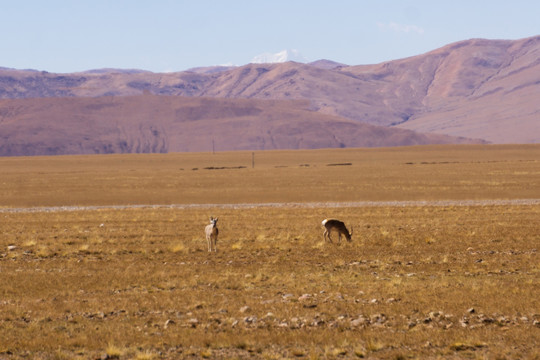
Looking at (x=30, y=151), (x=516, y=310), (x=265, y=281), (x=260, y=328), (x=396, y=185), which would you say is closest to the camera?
(x=260, y=328)

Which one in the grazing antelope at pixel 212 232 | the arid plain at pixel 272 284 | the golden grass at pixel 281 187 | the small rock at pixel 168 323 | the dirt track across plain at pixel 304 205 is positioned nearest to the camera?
the arid plain at pixel 272 284

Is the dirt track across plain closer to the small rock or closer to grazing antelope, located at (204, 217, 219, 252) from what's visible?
grazing antelope, located at (204, 217, 219, 252)

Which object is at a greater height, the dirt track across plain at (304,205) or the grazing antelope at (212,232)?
the grazing antelope at (212,232)

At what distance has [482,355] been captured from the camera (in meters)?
9.67

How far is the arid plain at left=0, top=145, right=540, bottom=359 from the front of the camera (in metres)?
10.4

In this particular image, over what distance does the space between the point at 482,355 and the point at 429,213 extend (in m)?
24.7

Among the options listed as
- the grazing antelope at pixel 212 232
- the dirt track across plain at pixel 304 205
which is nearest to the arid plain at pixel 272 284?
the grazing antelope at pixel 212 232

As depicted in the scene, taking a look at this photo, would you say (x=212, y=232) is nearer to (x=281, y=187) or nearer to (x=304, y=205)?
(x=304, y=205)

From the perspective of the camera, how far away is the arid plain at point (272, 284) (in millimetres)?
10430

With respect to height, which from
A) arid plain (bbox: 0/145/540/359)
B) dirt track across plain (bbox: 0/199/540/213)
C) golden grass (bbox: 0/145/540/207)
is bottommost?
golden grass (bbox: 0/145/540/207)

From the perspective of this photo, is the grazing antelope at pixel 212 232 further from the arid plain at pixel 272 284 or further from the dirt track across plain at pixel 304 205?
the dirt track across plain at pixel 304 205

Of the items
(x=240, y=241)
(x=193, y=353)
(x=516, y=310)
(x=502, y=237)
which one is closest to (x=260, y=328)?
(x=193, y=353)

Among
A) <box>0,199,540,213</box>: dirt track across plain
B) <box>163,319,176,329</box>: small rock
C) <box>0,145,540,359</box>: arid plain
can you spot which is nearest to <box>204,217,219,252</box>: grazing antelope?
<box>0,145,540,359</box>: arid plain

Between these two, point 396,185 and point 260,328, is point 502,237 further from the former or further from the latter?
point 396,185
